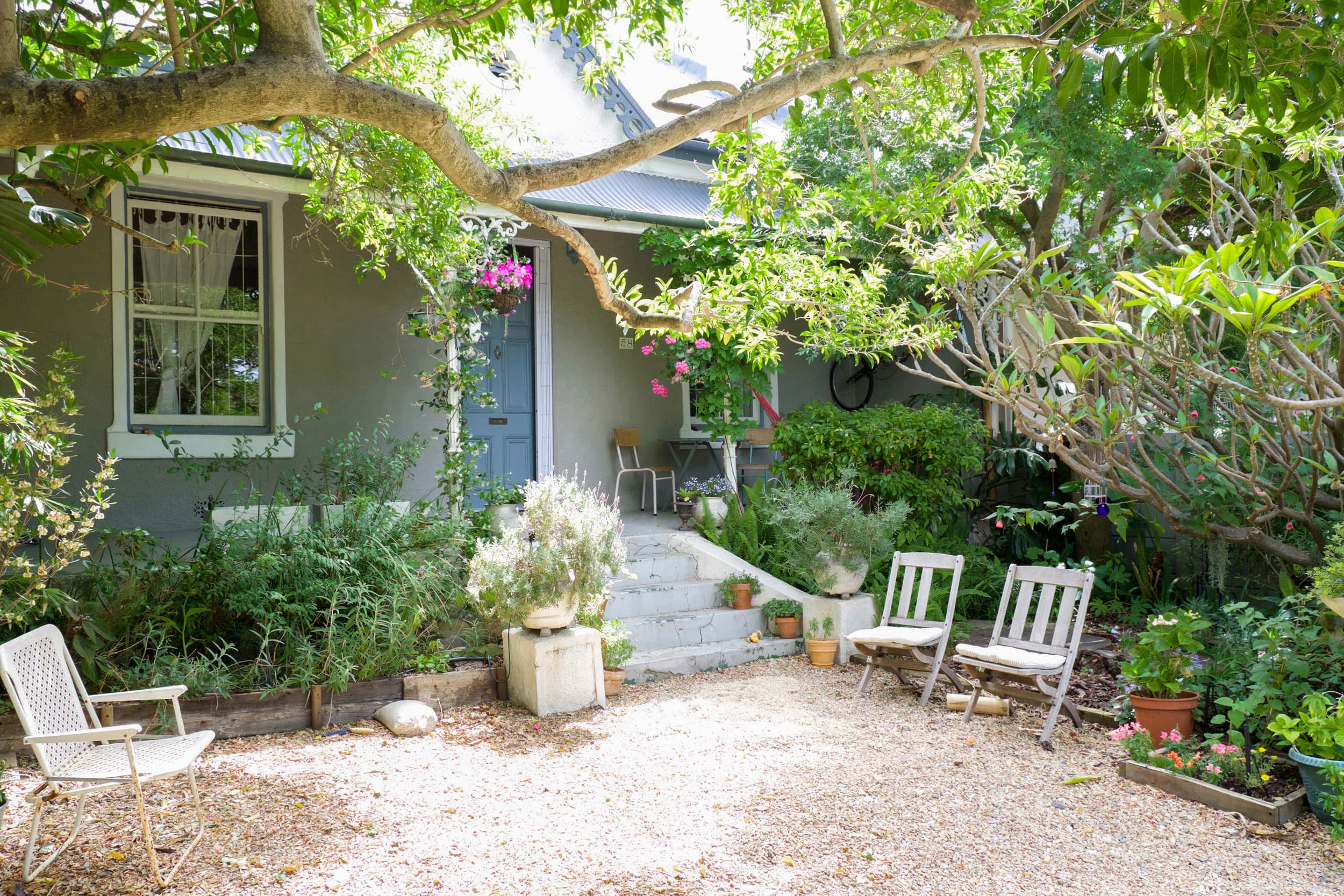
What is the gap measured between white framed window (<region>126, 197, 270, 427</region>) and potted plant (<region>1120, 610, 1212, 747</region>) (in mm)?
6693

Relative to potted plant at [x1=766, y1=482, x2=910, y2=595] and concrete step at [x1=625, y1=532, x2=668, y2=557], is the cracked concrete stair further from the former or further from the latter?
potted plant at [x1=766, y1=482, x2=910, y2=595]

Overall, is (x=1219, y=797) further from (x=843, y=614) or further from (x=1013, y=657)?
(x=843, y=614)

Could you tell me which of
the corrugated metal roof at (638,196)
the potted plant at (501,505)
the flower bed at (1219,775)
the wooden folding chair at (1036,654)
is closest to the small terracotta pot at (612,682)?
the potted plant at (501,505)

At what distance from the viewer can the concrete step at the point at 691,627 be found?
22.7 ft

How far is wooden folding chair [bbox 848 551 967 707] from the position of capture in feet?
19.8

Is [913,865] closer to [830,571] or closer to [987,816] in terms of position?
[987,816]

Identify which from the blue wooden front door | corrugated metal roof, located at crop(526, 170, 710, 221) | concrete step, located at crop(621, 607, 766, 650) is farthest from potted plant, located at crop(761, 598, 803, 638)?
corrugated metal roof, located at crop(526, 170, 710, 221)

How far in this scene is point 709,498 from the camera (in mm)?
8984

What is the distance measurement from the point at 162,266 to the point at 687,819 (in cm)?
628

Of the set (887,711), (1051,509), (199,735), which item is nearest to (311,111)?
(199,735)

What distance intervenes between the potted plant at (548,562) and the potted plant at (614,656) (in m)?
0.45

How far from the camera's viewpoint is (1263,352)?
4.46m

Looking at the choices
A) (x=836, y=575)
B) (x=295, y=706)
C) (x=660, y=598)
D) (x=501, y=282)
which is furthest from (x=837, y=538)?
(x=295, y=706)

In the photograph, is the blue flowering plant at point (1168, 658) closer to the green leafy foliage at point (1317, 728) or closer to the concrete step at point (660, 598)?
the green leafy foliage at point (1317, 728)
